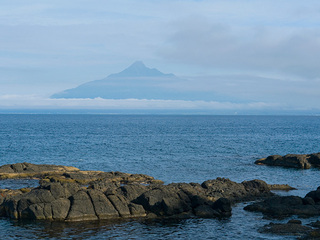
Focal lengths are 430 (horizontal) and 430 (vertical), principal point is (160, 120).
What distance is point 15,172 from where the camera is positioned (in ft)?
206

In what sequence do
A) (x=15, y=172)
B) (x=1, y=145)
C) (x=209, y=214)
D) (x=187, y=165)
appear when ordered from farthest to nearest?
(x=1, y=145), (x=187, y=165), (x=15, y=172), (x=209, y=214)

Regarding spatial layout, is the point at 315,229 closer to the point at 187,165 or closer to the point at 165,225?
the point at 165,225

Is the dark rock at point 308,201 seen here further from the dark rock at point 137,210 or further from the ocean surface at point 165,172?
the dark rock at point 137,210

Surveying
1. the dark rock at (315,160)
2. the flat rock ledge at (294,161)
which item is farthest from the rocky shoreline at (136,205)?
the dark rock at (315,160)

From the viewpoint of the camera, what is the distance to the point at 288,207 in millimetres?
41688

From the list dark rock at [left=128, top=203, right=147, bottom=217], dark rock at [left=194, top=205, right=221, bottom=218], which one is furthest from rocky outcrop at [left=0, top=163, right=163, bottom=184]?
dark rock at [left=194, top=205, right=221, bottom=218]

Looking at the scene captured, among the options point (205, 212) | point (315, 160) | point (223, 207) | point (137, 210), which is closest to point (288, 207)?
point (223, 207)

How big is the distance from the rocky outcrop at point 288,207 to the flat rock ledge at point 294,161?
106 ft

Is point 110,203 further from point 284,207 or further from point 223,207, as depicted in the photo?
point 284,207

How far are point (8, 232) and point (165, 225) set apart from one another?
42.8ft

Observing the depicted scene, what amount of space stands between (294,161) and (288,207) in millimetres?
37260

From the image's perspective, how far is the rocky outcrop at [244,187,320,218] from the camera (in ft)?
133

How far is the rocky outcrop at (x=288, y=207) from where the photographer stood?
4062 cm

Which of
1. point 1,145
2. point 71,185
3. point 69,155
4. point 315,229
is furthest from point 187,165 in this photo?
point 1,145
